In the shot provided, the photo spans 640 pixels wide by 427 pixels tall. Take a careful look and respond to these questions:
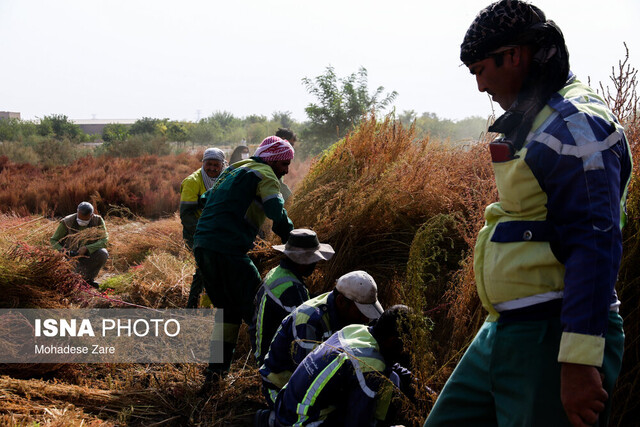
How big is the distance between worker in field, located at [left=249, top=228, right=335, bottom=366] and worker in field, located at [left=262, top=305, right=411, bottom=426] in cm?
81

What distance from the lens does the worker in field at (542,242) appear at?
1.20 m

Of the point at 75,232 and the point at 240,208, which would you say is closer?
the point at 240,208

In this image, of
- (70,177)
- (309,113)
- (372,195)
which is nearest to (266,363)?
(372,195)

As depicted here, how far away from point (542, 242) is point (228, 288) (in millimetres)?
2721

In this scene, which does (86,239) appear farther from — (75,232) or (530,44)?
(530,44)

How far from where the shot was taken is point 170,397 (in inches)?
144

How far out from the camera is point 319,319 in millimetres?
2729

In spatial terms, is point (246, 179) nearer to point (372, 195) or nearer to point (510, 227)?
point (372, 195)

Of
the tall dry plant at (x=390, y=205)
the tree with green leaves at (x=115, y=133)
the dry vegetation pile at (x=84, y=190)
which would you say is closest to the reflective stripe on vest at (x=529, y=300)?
the tall dry plant at (x=390, y=205)

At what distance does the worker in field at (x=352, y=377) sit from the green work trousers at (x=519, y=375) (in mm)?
581

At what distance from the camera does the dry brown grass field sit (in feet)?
7.62

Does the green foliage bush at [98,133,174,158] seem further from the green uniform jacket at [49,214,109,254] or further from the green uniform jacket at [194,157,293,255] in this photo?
the green uniform jacket at [194,157,293,255]

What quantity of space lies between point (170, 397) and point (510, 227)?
3.01m

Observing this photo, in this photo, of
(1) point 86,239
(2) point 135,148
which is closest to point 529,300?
(1) point 86,239
